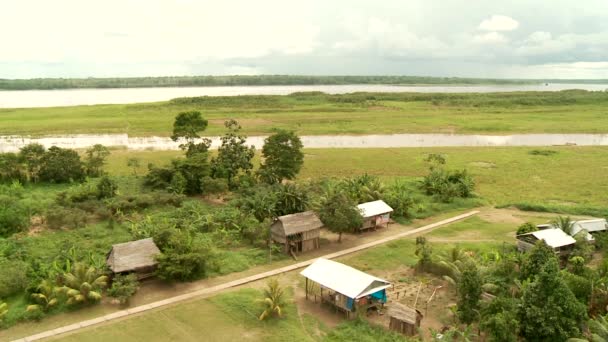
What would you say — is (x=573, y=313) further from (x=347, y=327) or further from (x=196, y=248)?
(x=196, y=248)

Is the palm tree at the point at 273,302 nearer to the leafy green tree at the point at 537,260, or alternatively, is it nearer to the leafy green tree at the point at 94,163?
the leafy green tree at the point at 537,260

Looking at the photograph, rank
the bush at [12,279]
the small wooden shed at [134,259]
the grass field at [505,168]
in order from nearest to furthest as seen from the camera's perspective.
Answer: the bush at [12,279]
the small wooden shed at [134,259]
the grass field at [505,168]

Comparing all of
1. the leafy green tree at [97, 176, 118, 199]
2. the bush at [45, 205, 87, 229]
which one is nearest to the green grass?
the bush at [45, 205, 87, 229]

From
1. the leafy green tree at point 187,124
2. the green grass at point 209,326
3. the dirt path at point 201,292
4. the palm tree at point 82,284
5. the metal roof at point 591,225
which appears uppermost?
the leafy green tree at point 187,124

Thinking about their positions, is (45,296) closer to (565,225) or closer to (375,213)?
(375,213)

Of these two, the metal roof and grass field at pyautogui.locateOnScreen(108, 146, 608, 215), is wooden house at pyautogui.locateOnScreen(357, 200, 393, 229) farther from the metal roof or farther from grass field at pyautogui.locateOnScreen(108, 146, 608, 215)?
grass field at pyautogui.locateOnScreen(108, 146, 608, 215)

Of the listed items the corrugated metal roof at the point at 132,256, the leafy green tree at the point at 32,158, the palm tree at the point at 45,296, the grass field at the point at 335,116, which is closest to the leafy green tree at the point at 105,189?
the leafy green tree at the point at 32,158

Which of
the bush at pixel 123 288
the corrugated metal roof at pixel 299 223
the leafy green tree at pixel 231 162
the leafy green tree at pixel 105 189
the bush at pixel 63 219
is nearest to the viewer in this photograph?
the bush at pixel 123 288
